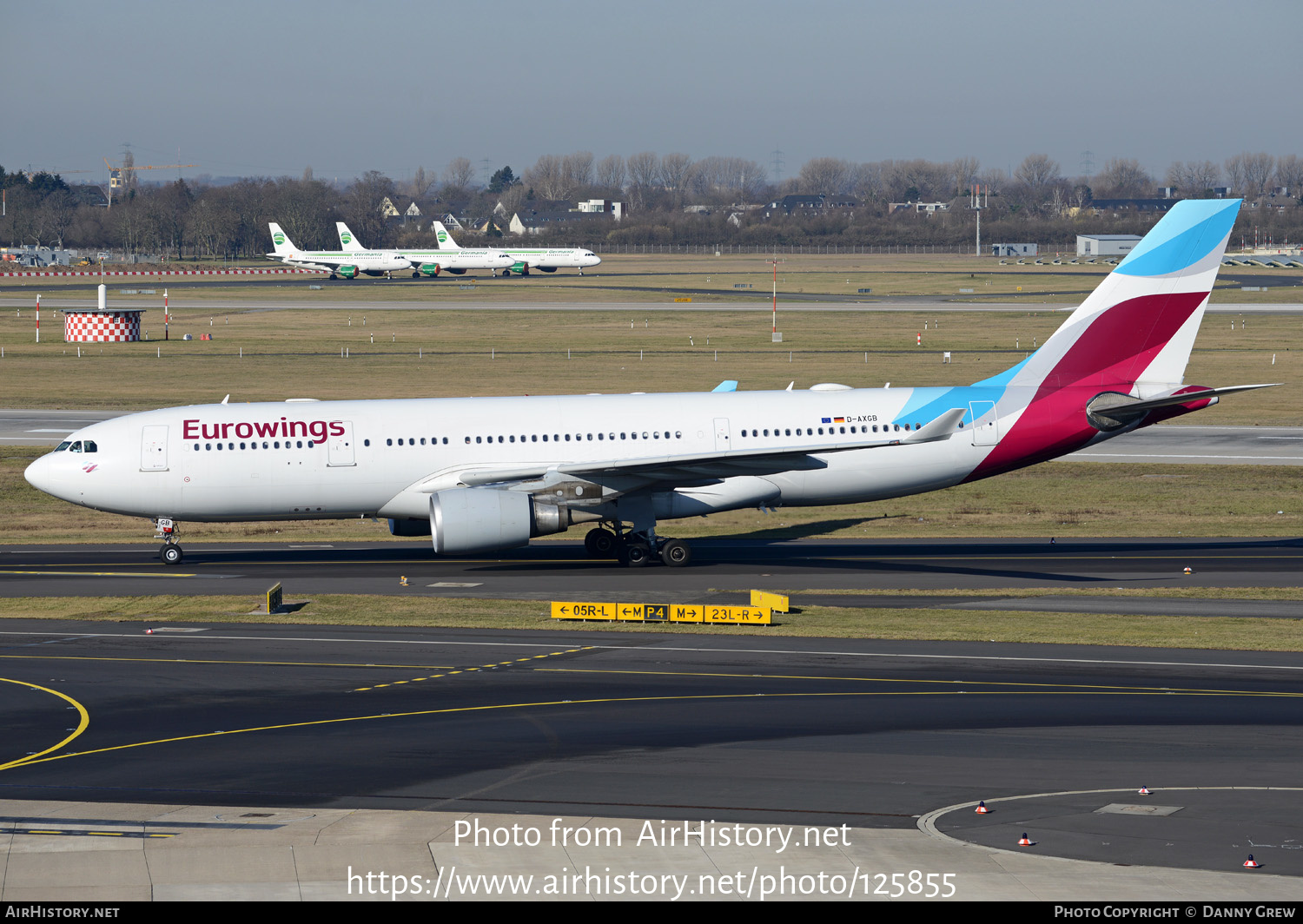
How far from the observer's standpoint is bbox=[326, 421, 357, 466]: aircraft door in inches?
1526

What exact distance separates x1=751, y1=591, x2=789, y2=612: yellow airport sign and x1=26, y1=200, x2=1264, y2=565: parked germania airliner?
4.91 meters

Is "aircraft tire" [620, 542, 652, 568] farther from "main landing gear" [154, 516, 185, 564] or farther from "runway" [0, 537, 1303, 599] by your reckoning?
"main landing gear" [154, 516, 185, 564]

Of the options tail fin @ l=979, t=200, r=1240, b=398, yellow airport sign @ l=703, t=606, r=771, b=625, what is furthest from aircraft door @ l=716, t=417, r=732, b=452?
tail fin @ l=979, t=200, r=1240, b=398

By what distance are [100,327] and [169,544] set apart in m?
77.7

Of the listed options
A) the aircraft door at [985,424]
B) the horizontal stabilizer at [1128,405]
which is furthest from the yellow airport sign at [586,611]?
the horizontal stabilizer at [1128,405]

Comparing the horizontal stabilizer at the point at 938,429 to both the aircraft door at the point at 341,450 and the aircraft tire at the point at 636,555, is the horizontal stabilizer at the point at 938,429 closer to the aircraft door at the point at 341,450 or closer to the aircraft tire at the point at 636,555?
the aircraft tire at the point at 636,555

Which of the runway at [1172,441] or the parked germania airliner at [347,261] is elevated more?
the parked germania airliner at [347,261]

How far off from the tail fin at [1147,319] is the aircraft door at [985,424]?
4.65 ft

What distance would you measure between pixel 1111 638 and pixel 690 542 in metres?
17.6

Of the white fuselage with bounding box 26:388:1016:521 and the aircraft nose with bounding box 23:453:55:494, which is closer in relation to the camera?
the white fuselage with bounding box 26:388:1016:521

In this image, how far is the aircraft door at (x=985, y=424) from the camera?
40.3m

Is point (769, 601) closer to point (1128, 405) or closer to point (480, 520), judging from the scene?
point (480, 520)

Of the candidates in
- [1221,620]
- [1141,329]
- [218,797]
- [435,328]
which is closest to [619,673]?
[218,797]

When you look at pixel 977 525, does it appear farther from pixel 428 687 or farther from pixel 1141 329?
pixel 428 687
